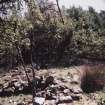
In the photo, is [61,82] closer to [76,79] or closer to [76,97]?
[76,79]

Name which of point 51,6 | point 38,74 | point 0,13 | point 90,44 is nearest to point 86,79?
point 38,74

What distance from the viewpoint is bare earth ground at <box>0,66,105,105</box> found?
568 inches

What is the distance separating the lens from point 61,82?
1566 cm

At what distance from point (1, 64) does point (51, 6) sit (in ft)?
13.0

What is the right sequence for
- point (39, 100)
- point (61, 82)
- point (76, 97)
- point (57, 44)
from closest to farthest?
1. point (39, 100)
2. point (76, 97)
3. point (61, 82)
4. point (57, 44)

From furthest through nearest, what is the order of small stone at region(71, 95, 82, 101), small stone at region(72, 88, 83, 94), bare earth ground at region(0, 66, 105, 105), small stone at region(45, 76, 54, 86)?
1. small stone at region(45, 76, 54, 86)
2. small stone at region(72, 88, 83, 94)
3. bare earth ground at region(0, 66, 105, 105)
4. small stone at region(71, 95, 82, 101)

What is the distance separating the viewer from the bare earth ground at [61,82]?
14438mm

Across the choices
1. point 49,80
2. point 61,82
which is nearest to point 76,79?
point 61,82

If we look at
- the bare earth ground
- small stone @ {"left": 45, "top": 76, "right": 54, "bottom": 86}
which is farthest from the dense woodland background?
small stone @ {"left": 45, "top": 76, "right": 54, "bottom": 86}

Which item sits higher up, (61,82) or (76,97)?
(61,82)

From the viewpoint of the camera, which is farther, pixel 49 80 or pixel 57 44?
pixel 57 44

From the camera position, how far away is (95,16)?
885 inches

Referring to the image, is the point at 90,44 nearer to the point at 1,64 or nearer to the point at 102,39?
the point at 102,39

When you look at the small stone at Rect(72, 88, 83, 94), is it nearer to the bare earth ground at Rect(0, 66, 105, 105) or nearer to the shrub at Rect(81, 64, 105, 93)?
the bare earth ground at Rect(0, 66, 105, 105)
